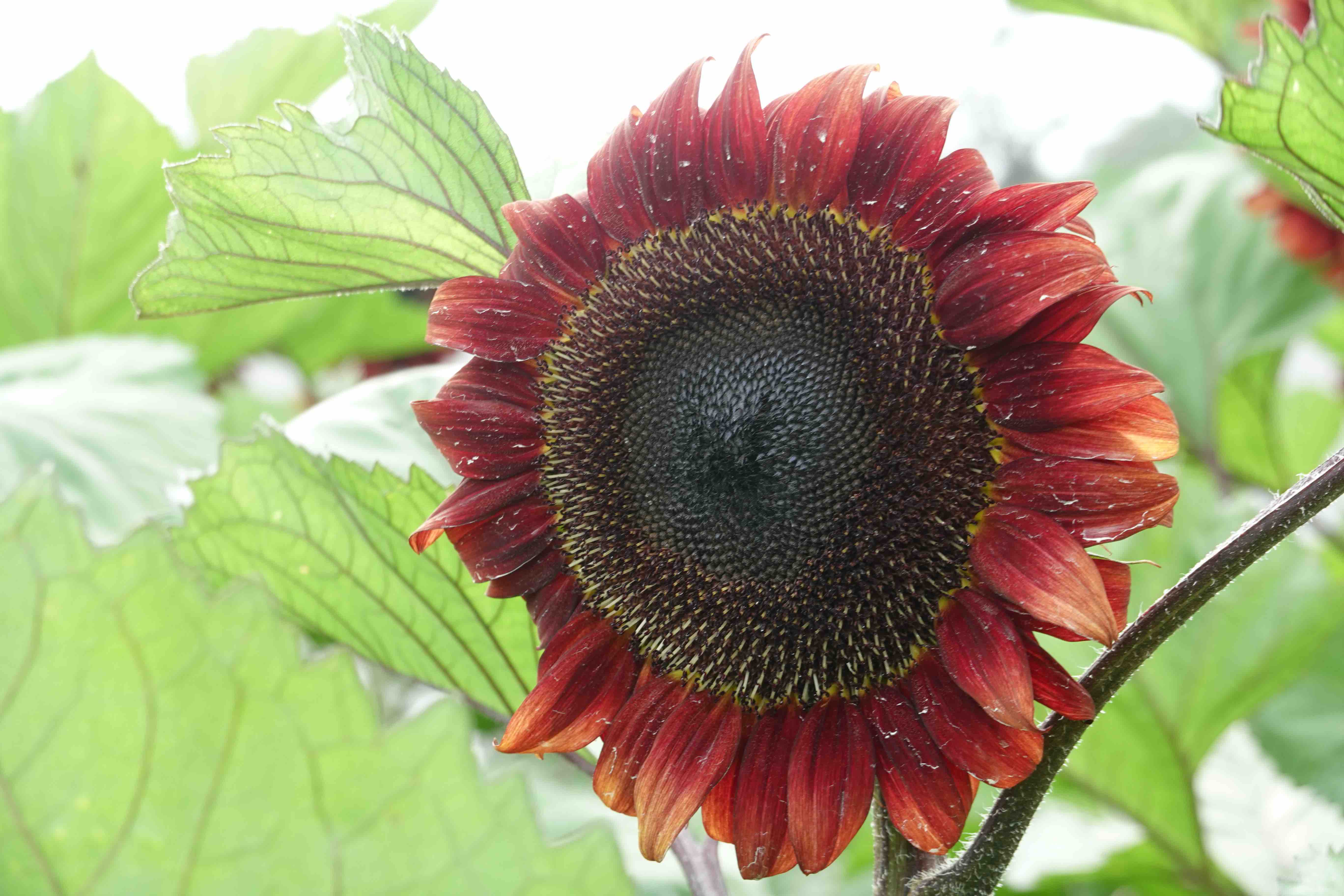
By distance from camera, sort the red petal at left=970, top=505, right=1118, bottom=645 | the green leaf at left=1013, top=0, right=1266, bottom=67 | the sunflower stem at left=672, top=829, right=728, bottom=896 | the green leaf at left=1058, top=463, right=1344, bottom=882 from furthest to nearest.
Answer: the green leaf at left=1013, top=0, right=1266, bottom=67 → the green leaf at left=1058, top=463, right=1344, bottom=882 → the sunflower stem at left=672, top=829, right=728, bottom=896 → the red petal at left=970, top=505, right=1118, bottom=645

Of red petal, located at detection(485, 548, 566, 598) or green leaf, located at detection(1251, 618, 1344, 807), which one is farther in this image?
green leaf, located at detection(1251, 618, 1344, 807)

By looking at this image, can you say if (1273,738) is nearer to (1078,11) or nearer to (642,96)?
(1078,11)

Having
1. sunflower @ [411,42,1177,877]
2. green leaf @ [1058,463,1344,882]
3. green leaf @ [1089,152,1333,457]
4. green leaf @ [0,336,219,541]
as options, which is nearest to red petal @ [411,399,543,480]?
sunflower @ [411,42,1177,877]

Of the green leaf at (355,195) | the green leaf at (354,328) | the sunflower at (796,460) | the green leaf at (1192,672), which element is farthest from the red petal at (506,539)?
the green leaf at (354,328)

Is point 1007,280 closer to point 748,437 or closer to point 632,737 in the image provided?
point 748,437

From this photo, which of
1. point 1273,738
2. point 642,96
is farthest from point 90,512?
point 1273,738

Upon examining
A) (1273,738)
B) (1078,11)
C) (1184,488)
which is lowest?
(1273,738)

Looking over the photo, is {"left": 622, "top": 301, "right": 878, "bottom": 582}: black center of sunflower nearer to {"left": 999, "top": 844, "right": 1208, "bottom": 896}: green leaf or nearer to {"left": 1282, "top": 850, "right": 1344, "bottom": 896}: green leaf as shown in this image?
{"left": 1282, "top": 850, "right": 1344, "bottom": 896}: green leaf
